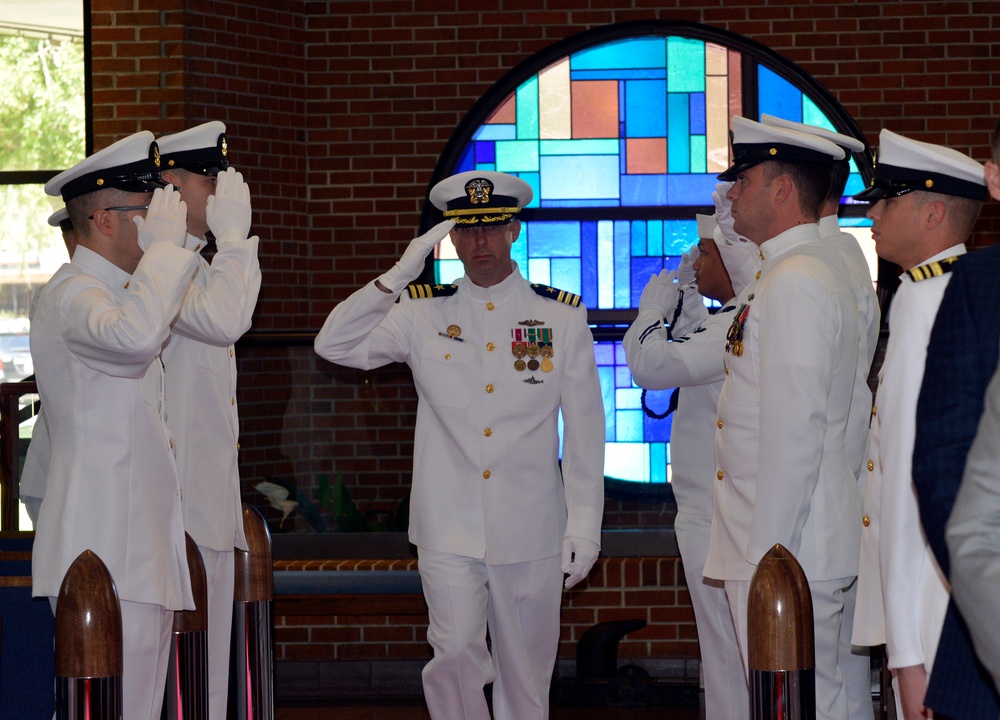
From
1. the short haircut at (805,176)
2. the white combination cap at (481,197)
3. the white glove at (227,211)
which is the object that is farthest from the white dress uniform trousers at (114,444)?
the short haircut at (805,176)

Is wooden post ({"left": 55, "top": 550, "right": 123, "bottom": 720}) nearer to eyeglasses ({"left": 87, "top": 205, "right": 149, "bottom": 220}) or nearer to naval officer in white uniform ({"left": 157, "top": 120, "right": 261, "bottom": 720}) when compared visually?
eyeglasses ({"left": 87, "top": 205, "right": 149, "bottom": 220})

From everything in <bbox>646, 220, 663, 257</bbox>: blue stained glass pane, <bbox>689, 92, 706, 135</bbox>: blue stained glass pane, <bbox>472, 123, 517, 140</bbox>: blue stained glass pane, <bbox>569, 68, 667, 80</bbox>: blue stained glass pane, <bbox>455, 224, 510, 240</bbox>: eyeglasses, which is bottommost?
<bbox>455, 224, 510, 240</bbox>: eyeglasses

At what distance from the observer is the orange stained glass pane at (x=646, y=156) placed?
6.45 m

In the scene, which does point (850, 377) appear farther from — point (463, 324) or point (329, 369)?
point (329, 369)

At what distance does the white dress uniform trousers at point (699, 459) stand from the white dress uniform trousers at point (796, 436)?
64 cm

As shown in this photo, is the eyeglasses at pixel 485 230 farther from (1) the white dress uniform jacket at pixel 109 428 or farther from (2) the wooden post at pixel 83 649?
(2) the wooden post at pixel 83 649

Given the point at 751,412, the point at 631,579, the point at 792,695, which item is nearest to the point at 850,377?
the point at 751,412

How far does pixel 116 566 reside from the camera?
2.42 m

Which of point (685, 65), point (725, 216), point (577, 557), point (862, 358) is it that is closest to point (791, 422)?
point (862, 358)

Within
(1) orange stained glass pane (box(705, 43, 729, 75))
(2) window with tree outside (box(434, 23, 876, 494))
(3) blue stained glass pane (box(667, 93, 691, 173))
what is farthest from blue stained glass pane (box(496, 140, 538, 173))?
(1) orange stained glass pane (box(705, 43, 729, 75))

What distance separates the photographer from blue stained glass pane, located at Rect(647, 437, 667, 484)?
6.05 metres

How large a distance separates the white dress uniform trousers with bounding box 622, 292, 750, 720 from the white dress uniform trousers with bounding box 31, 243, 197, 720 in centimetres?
159

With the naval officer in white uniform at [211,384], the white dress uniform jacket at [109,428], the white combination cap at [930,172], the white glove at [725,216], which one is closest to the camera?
the white combination cap at [930,172]

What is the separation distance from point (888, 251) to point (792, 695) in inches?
34.8
